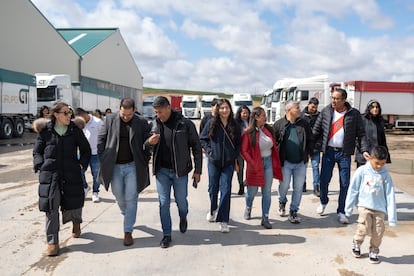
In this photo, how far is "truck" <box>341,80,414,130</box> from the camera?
81.7 feet

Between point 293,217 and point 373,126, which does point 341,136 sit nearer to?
point 373,126

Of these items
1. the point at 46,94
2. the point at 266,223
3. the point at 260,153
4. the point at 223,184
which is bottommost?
the point at 266,223

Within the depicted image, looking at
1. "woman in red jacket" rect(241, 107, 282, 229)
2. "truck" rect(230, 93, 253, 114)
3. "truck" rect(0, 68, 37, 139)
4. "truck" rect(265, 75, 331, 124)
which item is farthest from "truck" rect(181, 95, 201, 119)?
"woman in red jacket" rect(241, 107, 282, 229)

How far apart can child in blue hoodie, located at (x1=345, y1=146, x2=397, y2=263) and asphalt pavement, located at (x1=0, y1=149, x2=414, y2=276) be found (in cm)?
23

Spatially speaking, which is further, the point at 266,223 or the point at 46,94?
the point at 46,94

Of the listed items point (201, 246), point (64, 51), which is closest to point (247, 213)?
point (201, 246)

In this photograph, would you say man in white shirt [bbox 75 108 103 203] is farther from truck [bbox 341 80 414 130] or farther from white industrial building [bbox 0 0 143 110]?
truck [bbox 341 80 414 130]

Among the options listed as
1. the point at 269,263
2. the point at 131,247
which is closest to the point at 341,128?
the point at 269,263

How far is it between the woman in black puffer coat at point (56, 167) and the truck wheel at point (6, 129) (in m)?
16.5

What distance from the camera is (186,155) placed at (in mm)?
4344

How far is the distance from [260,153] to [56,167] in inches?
99.2

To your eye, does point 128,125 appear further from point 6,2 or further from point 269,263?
point 6,2

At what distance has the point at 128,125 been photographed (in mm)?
4312

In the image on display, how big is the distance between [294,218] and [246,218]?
0.68 meters
